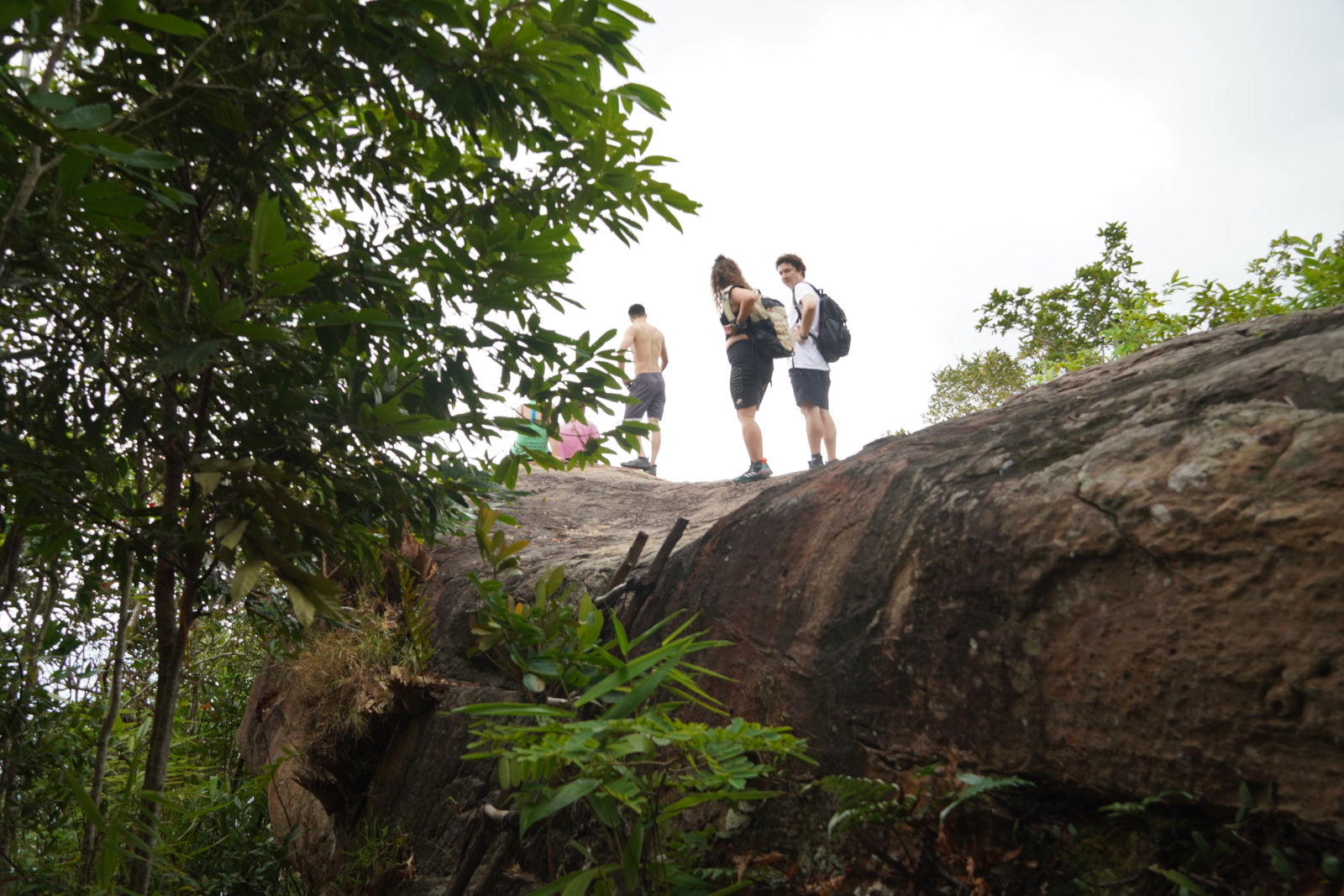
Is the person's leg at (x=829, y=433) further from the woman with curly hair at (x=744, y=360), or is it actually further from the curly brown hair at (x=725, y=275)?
the curly brown hair at (x=725, y=275)

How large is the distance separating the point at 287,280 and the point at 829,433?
17.8ft

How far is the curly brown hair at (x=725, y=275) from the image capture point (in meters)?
6.91

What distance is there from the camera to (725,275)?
273 inches

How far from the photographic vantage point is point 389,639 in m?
4.19

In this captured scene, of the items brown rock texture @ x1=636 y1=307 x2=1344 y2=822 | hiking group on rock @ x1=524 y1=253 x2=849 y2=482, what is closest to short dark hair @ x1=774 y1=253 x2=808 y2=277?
hiking group on rock @ x1=524 y1=253 x2=849 y2=482

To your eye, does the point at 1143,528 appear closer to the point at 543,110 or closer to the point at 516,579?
the point at 543,110

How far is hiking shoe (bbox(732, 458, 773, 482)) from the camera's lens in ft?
20.2

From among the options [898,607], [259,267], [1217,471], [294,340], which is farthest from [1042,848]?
[294,340]

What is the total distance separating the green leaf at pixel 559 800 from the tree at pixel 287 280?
794 millimetres

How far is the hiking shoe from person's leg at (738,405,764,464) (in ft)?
0.16

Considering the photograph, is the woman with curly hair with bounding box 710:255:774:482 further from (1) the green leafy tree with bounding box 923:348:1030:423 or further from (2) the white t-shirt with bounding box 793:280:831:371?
(1) the green leafy tree with bounding box 923:348:1030:423

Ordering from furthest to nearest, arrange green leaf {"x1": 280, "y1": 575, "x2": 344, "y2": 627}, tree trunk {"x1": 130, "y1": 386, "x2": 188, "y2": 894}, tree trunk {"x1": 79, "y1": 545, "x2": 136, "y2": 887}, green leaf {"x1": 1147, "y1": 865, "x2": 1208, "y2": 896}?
tree trunk {"x1": 79, "y1": 545, "x2": 136, "y2": 887}, tree trunk {"x1": 130, "y1": 386, "x2": 188, "y2": 894}, green leaf {"x1": 280, "y1": 575, "x2": 344, "y2": 627}, green leaf {"x1": 1147, "y1": 865, "x2": 1208, "y2": 896}

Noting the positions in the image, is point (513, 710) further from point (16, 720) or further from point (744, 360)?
point (744, 360)

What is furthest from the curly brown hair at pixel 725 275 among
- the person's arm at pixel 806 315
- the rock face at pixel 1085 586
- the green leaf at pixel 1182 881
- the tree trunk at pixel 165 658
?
the green leaf at pixel 1182 881
